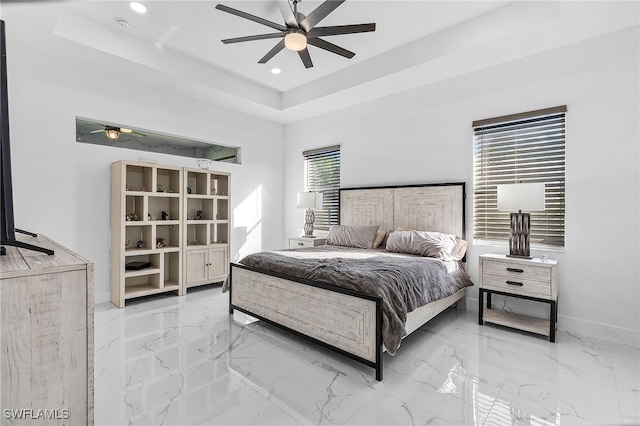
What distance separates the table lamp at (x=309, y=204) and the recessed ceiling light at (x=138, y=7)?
2986mm

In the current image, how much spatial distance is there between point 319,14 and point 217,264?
11.9 ft

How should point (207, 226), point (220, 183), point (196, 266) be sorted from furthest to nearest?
point (220, 183) → point (207, 226) → point (196, 266)

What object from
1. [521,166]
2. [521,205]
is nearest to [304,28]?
[521,205]

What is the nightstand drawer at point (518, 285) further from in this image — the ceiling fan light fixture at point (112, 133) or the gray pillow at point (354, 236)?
the ceiling fan light fixture at point (112, 133)

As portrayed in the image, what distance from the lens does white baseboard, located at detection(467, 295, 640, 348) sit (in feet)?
9.36

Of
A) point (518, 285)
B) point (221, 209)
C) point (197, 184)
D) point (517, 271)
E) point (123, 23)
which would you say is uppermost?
point (123, 23)

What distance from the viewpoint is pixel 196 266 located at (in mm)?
4508

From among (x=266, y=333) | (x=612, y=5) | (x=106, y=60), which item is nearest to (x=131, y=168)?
(x=106, y=60)

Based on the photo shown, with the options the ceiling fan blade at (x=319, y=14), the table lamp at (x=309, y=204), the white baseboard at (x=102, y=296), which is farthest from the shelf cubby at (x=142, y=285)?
the ceiling fan blade at (x=319, y=14)

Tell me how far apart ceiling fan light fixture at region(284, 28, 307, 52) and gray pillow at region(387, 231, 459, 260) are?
234 centimetres

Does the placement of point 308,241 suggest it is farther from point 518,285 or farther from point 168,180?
point 518,285

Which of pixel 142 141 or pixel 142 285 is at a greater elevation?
pixel 142 141

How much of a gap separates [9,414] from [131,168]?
12.7 ft

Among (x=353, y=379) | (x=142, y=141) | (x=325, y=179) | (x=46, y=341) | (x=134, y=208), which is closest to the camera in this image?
(x=46, y=341)
